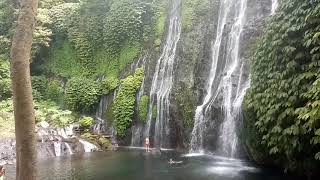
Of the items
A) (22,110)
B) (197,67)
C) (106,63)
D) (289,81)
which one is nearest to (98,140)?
(106,63)

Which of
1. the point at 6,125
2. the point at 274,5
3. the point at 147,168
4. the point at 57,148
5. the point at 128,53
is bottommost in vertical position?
the point at 147,168

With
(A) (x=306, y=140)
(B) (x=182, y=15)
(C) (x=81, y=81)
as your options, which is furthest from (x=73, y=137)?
(A) (x=306, y=140)

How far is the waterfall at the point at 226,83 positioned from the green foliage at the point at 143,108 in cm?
367

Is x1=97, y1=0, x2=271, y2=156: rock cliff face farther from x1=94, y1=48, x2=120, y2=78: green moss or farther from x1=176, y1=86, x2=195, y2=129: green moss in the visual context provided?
x1=94, y1=48, x2=120, y2=78: green moss

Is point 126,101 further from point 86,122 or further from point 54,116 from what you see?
point 54,116

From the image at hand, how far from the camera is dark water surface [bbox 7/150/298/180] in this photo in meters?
13.3

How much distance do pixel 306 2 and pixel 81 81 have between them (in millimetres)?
16973

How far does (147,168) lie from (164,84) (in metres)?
7.77

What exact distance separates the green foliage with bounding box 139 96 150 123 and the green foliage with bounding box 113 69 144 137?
0.52m

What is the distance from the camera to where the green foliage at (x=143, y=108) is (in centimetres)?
2217

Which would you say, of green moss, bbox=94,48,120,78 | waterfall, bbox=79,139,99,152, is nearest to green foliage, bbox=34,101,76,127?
waterfall, bbox=79,139,99,152

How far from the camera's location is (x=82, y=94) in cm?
2466

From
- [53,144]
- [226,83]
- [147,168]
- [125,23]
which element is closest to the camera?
[147,168]

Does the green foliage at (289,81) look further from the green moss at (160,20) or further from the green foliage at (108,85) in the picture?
the green foliage at (108,85)
